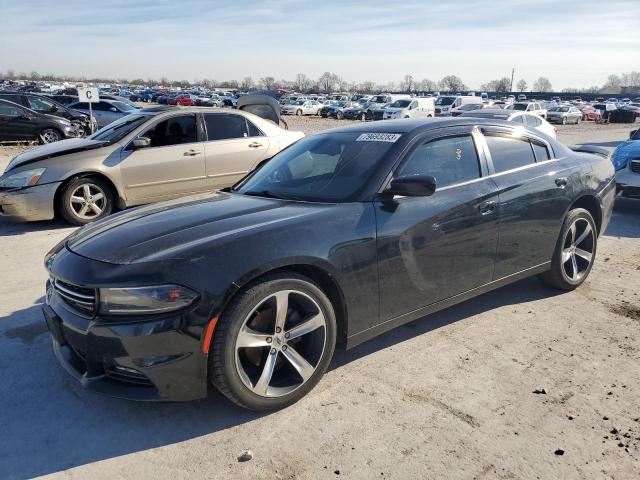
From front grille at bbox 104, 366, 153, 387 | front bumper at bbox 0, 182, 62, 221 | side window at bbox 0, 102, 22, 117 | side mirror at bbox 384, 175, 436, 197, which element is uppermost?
side window at bbox 0, 102, 22, 117

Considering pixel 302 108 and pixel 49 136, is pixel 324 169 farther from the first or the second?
pixel 302 108

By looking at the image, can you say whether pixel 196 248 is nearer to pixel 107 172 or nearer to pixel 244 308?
pixel 244 308

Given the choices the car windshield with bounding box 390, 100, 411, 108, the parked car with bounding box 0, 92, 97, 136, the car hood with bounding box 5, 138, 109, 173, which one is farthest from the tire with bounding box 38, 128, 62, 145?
the car windshield with bounding box 390, 100, 411, 108

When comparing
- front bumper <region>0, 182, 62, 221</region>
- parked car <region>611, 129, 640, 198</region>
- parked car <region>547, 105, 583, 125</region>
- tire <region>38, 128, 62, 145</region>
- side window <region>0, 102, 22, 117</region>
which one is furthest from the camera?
parked car <region>547, 105, 583, 125</region>

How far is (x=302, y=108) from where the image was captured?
4609cm

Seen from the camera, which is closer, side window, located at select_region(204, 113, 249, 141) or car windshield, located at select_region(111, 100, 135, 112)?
side window, located at select_region(204, 113, 249, 141)

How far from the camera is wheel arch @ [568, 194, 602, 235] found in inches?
188

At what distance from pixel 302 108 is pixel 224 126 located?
39.3m

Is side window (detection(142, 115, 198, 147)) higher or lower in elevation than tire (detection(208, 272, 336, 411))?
higher

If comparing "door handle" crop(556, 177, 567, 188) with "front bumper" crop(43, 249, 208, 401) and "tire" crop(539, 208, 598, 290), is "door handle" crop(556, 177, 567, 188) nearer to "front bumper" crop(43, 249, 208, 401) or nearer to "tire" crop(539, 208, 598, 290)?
"tire" crop(539, 208, 598, 290)

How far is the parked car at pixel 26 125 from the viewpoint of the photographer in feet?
50.9

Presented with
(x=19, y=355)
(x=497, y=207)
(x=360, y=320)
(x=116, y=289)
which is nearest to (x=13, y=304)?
(x=19, y=355)

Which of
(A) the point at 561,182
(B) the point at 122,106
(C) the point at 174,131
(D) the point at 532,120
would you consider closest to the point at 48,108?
(B) the point at 122,106

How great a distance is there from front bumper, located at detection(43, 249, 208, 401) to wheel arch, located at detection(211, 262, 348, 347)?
0.76 ft
